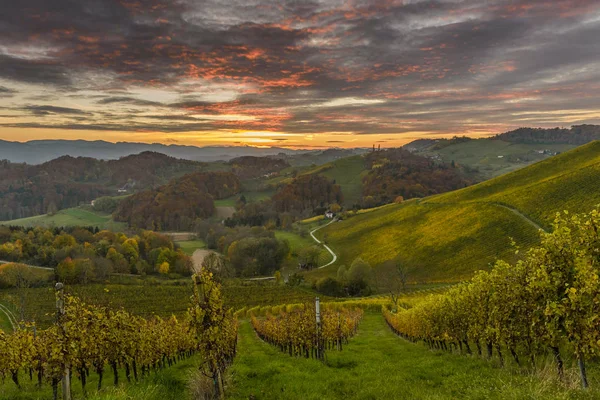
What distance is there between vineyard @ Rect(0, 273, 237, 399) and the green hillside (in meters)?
70.8

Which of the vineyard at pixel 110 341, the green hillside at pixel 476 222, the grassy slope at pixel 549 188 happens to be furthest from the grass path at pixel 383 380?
the grassy slope at pixel 549 188

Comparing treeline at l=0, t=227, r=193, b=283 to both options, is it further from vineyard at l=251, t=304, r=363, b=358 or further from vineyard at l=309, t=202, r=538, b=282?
vineyard at l=251, t=304, r=363, b=358

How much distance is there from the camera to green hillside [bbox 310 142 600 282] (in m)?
91.0

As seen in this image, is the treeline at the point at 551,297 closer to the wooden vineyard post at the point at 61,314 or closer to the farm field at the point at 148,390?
the farm field at the point at 148,390

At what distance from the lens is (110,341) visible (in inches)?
782

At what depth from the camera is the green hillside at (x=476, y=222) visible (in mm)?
91000

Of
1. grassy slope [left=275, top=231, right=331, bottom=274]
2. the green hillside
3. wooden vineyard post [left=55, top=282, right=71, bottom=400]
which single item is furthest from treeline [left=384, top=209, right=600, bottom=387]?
grassy slope [left=275, top=231, right=331, bottom=274]

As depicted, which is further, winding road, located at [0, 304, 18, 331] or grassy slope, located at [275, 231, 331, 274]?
grassy slope, located at [275, 231, 331, 274]

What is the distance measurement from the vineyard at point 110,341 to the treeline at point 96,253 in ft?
350

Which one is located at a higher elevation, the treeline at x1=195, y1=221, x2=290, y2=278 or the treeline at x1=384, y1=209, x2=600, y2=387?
the treeline at x1=384, y1=209, x2=600, y2=387

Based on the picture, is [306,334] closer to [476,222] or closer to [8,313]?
[8,313]

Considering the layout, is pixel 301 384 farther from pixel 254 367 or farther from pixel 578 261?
pixel 578 261

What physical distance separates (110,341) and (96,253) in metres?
145

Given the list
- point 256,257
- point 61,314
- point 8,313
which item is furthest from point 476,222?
point 8,313
